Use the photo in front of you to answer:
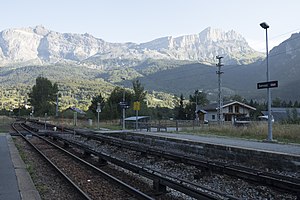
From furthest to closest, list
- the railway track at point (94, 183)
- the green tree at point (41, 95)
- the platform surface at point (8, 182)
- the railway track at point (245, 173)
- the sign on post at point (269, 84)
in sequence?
the green tree at point (41, 95), the sign on post at point (269, 84), the railway track at point (245, 173), the railway track at point (94, 183), the platform surface at point (8, 182)

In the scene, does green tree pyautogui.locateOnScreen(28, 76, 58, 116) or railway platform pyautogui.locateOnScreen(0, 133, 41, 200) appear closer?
railway platform pyautogui.locateOnScreen(0, 133, 41, 200)

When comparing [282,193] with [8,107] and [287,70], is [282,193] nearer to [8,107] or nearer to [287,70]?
[8,107]

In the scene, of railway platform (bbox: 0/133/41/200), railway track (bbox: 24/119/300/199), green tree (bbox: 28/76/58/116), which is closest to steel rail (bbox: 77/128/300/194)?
railway track (bbox: 24/119/300/199)

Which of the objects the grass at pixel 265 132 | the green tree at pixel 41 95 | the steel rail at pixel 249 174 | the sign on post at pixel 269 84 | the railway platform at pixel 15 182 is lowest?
the railway platform at pixel 15 182

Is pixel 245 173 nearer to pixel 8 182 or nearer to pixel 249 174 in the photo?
pixel 249 174

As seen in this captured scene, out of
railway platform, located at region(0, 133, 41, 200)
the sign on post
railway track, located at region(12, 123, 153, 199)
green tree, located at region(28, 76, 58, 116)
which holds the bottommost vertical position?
railway track, located at region(12, 123, 153, 199)

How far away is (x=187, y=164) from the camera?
43.7ft

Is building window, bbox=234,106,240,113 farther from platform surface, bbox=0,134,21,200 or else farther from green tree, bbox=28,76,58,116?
→ platform surface, bbox=0,134,21,200


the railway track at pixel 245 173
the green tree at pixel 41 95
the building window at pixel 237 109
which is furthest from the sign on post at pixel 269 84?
the green tree at pixel 41 95

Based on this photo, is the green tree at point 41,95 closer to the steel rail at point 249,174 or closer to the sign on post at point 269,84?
the sign on post at point 269,84

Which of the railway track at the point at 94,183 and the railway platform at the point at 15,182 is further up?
the railway platform at the point at 15,182

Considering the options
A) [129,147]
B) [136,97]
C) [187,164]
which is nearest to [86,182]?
[187,164]

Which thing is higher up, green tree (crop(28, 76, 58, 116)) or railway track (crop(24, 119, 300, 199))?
green tree (crop(28, 76, 58, 116))

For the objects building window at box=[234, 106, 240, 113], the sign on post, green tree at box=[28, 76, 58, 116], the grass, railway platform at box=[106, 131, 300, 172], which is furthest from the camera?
green tree at box=[28, 76, 58, 116]
